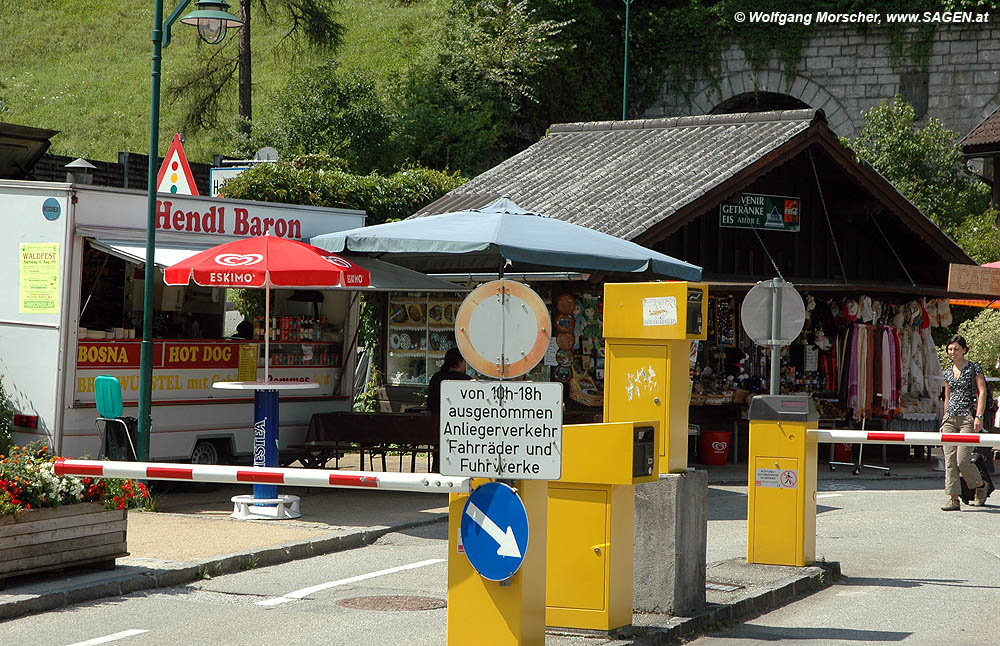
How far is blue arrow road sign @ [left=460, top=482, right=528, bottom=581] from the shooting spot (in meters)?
5.91

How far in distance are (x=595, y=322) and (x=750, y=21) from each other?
80.7 feet

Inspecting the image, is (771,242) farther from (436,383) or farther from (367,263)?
(367,263)

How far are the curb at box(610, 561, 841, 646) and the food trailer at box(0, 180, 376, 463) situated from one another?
6.98 m

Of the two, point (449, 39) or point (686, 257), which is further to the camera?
point (449, 39)

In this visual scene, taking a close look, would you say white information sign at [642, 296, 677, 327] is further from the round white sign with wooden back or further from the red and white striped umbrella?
the red and white striped umbrella

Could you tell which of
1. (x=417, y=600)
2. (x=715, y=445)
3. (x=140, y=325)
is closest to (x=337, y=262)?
(x=140, y=325)

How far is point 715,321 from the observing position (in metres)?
18.8

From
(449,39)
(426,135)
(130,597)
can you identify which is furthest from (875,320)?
(449,39)

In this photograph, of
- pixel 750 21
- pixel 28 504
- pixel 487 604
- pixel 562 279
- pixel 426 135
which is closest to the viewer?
pixel 487 604

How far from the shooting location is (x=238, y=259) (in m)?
12.1

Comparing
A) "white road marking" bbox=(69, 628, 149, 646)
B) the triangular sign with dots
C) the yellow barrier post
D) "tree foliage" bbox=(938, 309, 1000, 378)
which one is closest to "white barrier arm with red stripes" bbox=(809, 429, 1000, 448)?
the yellow barrier post

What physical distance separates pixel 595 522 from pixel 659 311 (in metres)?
1.58

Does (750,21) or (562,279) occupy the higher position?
(750,21)

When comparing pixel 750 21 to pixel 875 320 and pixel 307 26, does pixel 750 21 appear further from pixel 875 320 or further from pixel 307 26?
pixel 875 320
